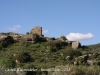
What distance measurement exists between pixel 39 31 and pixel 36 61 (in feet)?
53.4

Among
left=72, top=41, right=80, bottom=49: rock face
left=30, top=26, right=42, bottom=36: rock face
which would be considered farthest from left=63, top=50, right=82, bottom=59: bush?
left=30, top=26, right=42, bottom=36: rock face

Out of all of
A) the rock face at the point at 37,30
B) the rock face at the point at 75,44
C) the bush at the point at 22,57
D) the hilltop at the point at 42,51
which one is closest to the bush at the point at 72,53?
the hilltop at the point at 42,51

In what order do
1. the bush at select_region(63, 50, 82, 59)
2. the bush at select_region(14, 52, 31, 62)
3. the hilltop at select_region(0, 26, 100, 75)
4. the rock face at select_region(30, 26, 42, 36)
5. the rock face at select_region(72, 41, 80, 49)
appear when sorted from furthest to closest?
the rock face at select_region(30, 26, 42, 36)
the rock face at select_region(72, 41, 80, 49)
the bush at select_region(63, 50, 82, 59)
the bush at select_region(14, 52, 31, 62)
the hilltop at select_region(0, 26, 100, 75)

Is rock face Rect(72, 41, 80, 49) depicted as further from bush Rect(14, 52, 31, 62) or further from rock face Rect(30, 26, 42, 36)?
bush Rect(14, 52, 31, 62)

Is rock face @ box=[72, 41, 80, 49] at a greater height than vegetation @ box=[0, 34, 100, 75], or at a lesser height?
greater

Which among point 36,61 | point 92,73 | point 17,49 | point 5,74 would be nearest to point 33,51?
point 17,49

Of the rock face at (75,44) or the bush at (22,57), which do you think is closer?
the bush at (22,57)

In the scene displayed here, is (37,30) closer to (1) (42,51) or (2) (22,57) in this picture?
(1) (42,51)

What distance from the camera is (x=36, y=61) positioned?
2224 inches

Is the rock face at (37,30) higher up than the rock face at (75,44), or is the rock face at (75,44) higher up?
the rock face at (37,30)

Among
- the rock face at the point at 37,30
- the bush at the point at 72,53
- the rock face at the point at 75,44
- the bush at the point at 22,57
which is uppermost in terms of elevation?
the rock face at the point at 37,30

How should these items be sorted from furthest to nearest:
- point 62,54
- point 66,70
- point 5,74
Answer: point 62,54 < point 66,70 < point 5,74

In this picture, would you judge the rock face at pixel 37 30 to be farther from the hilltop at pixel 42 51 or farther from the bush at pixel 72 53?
the bush at pixel 72 53

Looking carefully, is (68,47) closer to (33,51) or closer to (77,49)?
(77,49)
